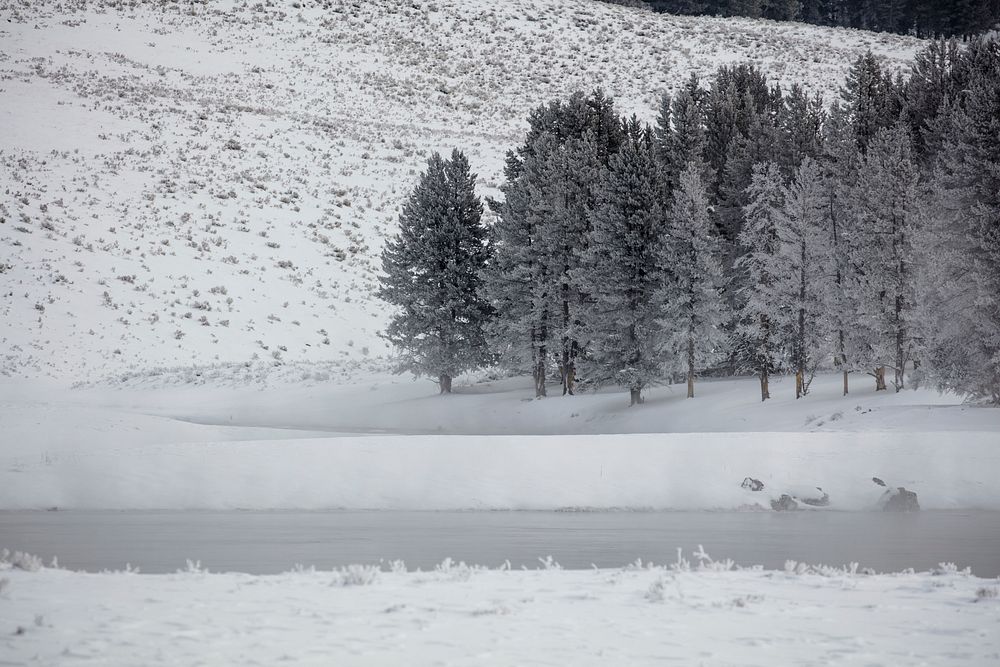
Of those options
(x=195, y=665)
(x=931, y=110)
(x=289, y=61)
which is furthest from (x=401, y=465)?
(x=289, y=61)

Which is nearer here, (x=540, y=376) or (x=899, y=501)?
(x=899, y=501)

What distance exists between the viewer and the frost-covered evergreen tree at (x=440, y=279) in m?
43.6

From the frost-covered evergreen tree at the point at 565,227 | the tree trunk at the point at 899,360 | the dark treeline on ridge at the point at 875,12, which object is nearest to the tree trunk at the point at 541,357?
the frost-covered evergreen tree at the point at 565,227

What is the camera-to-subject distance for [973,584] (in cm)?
903

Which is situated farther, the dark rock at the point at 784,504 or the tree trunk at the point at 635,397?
the tree trunk at the point at 635,397

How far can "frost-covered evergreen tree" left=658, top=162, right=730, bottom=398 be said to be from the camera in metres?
36.6

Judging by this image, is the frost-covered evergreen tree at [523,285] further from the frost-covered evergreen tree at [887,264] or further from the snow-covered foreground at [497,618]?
the snow-covered foreground at [497,618]

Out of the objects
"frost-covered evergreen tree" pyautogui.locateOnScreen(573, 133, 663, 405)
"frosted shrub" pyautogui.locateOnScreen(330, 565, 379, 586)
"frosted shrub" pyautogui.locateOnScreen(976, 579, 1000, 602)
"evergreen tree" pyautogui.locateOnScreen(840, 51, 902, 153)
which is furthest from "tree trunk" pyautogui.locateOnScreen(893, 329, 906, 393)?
"frosted shrub" pyautogui.locateOnScreen(330, 565, 379, 586)

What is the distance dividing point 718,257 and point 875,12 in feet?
376

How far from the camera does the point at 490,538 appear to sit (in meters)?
14.3

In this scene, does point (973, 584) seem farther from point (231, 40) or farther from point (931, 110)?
point (231, 40)

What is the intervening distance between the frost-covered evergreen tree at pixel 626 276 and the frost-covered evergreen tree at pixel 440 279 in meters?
7.19

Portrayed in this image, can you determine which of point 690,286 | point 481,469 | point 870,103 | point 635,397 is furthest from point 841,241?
point 481,469

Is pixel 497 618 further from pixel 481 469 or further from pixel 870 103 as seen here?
pixel 870 103
